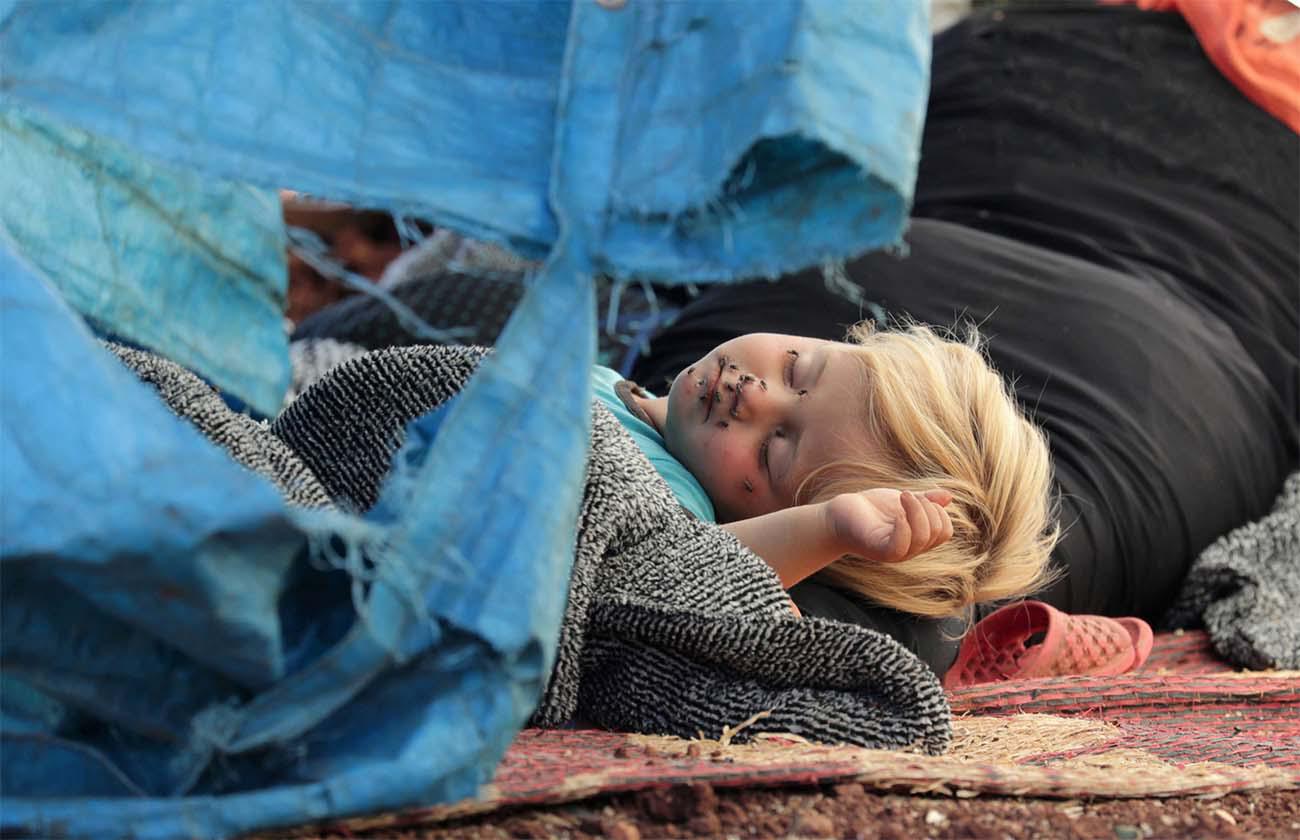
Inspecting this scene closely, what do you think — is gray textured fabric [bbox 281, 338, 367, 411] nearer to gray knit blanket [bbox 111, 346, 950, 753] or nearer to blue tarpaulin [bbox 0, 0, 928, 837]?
gray knit blanket [bbox 111, 346, 950, 753]

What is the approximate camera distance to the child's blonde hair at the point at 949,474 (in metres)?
1.29

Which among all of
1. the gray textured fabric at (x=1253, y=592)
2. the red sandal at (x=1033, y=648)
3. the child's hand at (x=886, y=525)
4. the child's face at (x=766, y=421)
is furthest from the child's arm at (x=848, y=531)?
the gray textured fabric at (x=1253, y=592)

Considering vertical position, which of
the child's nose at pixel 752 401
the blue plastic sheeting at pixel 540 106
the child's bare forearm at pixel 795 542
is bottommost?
the child's bare forearm at pixel 795 542

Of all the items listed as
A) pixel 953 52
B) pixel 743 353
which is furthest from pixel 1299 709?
pixel 953 52

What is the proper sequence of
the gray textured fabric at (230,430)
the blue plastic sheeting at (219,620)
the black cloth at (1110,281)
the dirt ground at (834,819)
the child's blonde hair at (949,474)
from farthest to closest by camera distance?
the black cloth at (1110,281) → the child's blonde hair at (949,474) → the gray textured fabric at (230,430) → the dirt ground at (834,819) → the blue plastic sheeting at (219,620)

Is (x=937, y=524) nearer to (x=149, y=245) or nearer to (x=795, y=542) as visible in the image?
(x=795, y=542)

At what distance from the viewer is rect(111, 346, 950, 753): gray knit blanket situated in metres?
1.00

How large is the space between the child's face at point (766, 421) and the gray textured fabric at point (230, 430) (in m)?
0.46

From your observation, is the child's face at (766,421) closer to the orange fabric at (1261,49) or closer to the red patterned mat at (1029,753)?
the red patterned mat at (1029,753)

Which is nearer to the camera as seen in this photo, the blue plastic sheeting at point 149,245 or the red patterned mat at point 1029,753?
the red patterned mat at point 1029,753

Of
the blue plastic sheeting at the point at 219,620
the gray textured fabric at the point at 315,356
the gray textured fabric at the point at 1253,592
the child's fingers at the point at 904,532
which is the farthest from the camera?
the gray textured fabric at the point at 315,356

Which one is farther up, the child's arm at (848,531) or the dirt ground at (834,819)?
the child's arm at (848,531)

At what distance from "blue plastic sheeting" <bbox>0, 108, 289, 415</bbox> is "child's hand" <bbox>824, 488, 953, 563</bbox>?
1.68ft

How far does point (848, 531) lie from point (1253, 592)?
33.8 inches
